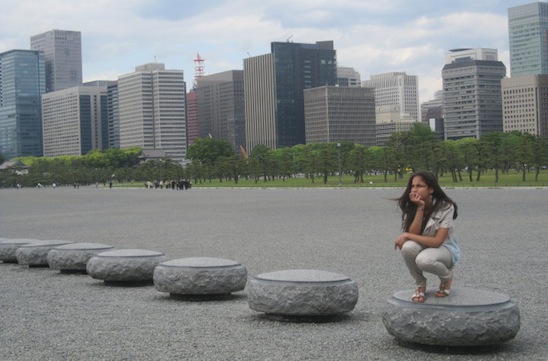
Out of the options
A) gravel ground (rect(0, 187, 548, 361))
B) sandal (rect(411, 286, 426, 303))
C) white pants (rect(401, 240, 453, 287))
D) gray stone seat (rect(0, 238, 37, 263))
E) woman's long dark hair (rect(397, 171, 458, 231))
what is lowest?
gravel ground (rect(0, 187, 548, 361))

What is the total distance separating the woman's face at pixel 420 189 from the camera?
8984 millimetres

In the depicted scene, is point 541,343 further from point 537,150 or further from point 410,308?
point 537,150

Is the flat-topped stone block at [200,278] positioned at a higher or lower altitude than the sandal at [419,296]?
lower

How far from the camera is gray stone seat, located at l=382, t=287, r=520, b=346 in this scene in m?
8.23

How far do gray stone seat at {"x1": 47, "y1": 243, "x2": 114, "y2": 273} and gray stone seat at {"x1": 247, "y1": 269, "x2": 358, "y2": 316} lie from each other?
6.68m

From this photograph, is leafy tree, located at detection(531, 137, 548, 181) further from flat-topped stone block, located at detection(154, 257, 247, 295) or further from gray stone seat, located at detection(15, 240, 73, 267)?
flat-topped stone block, located at detection(154, 257, 247, 295)

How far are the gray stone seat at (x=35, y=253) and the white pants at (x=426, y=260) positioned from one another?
1061 cm

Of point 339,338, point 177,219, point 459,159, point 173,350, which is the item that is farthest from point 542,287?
point 459,159

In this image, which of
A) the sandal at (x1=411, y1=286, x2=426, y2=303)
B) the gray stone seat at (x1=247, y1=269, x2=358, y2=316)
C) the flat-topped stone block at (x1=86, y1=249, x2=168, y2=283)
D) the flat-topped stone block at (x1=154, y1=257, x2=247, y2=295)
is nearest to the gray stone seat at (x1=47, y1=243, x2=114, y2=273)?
the flat-topped stone block at (x1=86, y1=249, x2=168, y2=283)

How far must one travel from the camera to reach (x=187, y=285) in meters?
12.3

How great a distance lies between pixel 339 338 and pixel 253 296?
5.00 feet

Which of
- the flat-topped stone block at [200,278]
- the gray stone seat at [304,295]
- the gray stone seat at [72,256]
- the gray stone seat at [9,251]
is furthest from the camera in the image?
the gray stone seat at [9,251]

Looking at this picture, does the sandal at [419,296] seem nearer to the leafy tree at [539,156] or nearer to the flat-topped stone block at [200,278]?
the flat-topped stone block at [200,278]

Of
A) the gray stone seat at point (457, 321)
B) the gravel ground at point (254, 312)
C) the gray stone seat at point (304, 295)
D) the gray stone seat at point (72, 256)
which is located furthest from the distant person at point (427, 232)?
the gray stone seat at point (72, 256)
